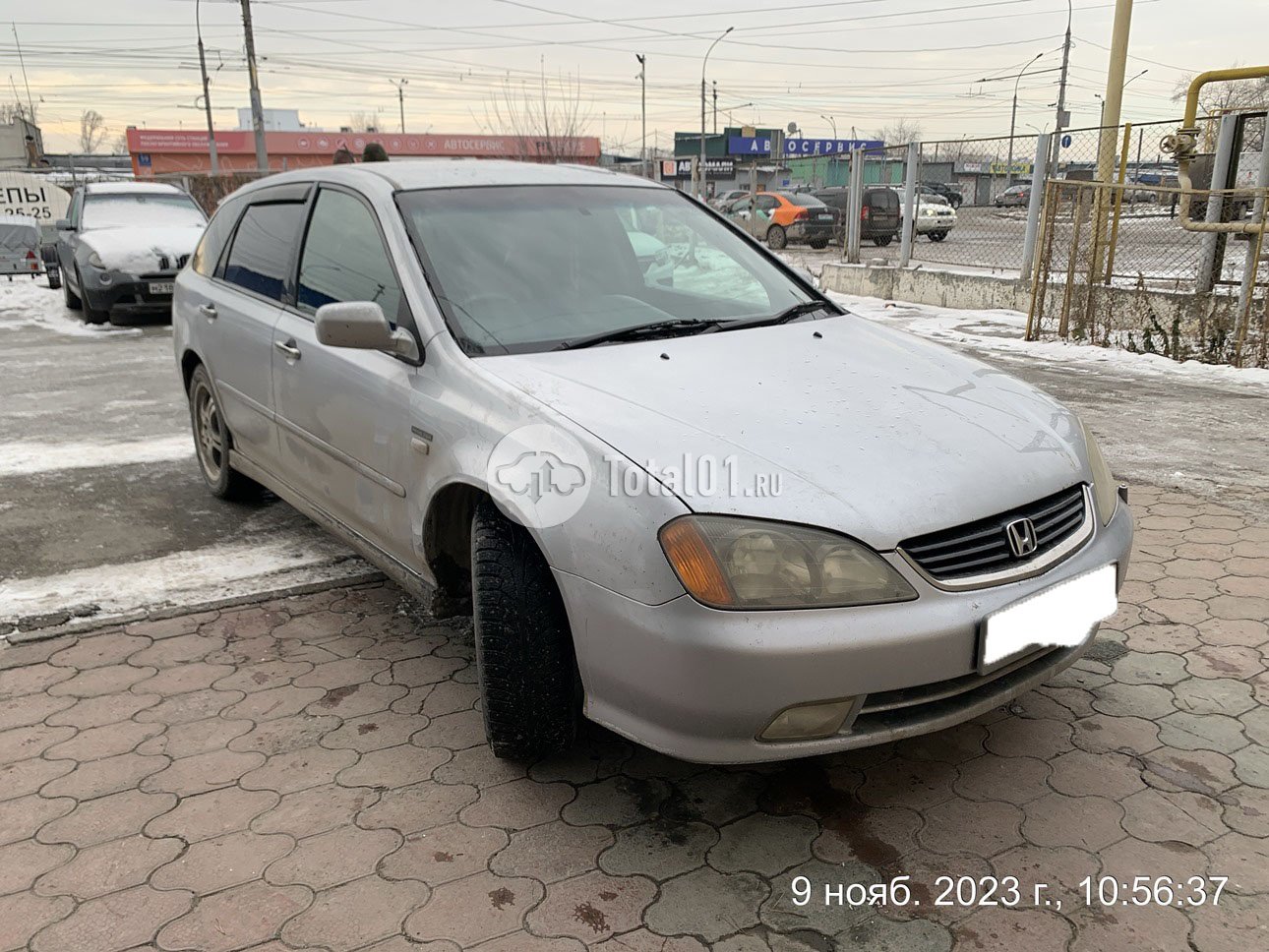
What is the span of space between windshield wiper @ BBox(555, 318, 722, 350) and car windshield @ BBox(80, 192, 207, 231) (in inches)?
409

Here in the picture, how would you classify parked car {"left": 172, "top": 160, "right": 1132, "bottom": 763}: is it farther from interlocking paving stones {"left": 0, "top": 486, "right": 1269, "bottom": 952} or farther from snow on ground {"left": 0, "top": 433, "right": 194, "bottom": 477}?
snow on ground {"left": 0, "top": 433, "right": 194, "bottom": 477}

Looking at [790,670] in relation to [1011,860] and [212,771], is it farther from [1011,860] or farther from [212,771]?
[212,771]

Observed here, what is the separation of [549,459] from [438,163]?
1798 mm

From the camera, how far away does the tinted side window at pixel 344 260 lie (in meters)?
3.05

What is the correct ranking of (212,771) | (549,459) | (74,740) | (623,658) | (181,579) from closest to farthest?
1. (623,658)
2. (549,459)
3. (212,771)
4. (74,740)
5. (181,579)

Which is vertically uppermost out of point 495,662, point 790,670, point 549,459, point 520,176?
point 520,176

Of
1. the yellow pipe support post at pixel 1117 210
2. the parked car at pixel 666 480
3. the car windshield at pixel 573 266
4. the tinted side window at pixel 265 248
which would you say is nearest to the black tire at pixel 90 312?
the tinted side window at pixel 265 248

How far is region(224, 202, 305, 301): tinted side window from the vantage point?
12.2 ft

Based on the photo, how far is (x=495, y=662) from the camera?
2.36m

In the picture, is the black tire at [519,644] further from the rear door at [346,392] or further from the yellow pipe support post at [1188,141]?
the yellow pipe support post at [1188,141]

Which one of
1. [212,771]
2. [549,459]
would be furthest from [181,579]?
[549,459]

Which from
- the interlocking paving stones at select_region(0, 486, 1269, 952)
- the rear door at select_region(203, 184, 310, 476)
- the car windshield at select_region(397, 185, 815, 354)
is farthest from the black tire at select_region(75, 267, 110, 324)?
the car windshield at select_region(397, 185, 815, 354)

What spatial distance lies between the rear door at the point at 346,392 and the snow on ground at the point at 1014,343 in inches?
117

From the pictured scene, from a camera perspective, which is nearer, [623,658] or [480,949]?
[480,949]
